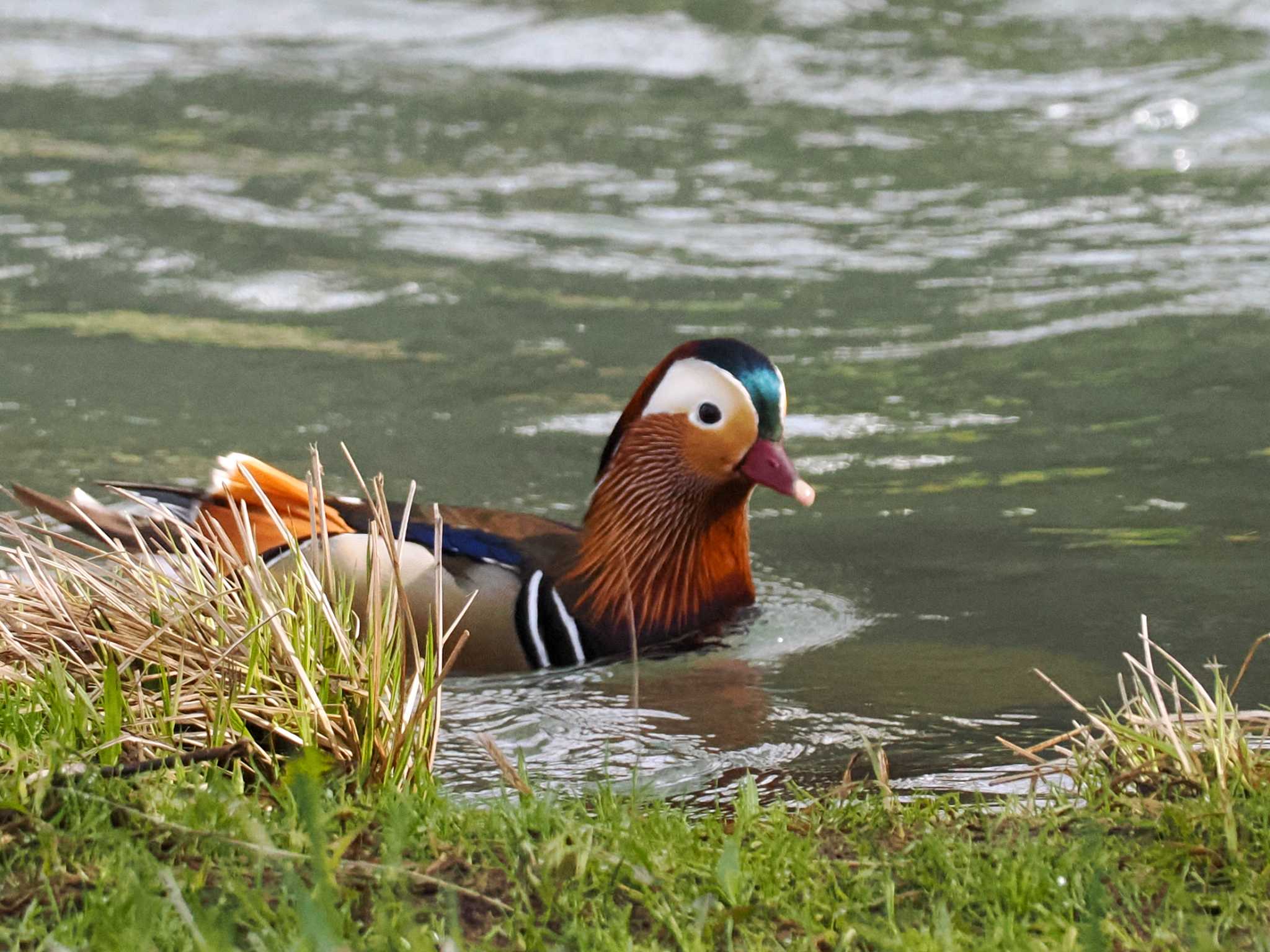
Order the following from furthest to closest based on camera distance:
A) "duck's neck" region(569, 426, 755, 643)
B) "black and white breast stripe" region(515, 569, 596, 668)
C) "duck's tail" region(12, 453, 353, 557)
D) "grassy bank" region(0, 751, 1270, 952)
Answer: "duck's neck" region(569, 426, 755, 643) → "black and white breast stripe" region(515, 569, 596, 668) → "duck's tail" region(12, 453, 353, 557) → "grassy bank" region(0, 751, 1270, 952)

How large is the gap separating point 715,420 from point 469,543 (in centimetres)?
91

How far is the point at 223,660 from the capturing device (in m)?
3.63

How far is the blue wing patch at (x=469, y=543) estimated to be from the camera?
5.70 meters

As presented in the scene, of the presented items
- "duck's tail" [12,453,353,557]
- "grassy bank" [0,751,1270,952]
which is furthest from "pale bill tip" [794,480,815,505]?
"grassy bank" [0,751,1270,952]

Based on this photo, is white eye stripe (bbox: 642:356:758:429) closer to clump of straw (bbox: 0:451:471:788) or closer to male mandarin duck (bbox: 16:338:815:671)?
male mandarin duck (bbox: 16:338:815:671)

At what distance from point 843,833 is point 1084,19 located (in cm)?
1608

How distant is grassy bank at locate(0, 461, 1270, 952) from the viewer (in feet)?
9.61

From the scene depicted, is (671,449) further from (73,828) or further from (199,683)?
(73,828)

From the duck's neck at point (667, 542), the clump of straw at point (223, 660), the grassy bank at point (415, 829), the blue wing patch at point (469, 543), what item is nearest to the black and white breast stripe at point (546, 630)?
the blue wing patch at point (469, 543)

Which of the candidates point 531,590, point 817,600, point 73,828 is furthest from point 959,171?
point 73,828

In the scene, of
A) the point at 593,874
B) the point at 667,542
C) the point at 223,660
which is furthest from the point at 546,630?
the point at 593,874

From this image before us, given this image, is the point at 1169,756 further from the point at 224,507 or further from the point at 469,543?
the point at 224,507

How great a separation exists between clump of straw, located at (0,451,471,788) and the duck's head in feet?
6.58

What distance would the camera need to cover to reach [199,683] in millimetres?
3799
